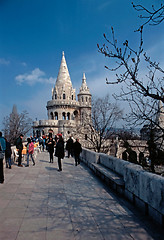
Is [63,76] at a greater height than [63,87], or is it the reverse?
[63,76]

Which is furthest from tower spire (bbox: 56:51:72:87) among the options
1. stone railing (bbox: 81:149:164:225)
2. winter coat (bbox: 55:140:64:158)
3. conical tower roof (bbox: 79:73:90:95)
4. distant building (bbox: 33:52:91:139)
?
stone railing (bbox: 81:149:164:225)

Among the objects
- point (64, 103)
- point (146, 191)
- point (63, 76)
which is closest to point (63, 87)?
point (63, 76)

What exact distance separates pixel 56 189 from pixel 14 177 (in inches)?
91.4

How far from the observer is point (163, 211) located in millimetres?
3693

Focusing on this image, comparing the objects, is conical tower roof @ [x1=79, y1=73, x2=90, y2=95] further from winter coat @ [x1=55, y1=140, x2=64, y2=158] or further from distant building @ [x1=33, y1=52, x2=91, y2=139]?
winter coat @ [x1=55, y1=140, x2=64, y2=158]

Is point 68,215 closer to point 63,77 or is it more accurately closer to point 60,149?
point 60,149

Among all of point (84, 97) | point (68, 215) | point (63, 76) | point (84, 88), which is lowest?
point (68, 215)

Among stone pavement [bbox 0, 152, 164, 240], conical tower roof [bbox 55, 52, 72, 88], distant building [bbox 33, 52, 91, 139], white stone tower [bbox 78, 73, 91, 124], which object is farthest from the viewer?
white stone tower [bbox 78, 73, 91, 124]

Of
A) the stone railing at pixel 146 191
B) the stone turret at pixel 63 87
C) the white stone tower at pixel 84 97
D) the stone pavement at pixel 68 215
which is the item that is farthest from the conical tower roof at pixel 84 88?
the stone railing at pixel 146 191

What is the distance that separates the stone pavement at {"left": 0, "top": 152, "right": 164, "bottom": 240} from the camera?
3.44m

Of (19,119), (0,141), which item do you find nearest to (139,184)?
(0,141)

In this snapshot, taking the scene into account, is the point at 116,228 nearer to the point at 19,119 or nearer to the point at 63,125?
the point at 63,125

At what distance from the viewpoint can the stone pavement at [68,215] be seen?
11.3 ft

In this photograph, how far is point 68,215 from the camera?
13.9ft
